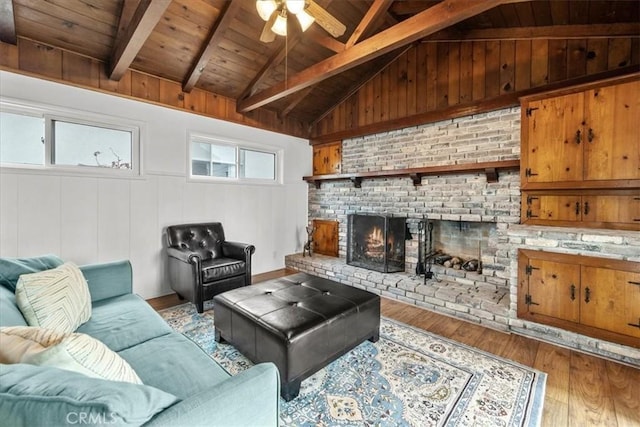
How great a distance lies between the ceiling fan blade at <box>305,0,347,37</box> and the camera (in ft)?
6.97

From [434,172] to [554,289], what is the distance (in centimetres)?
180

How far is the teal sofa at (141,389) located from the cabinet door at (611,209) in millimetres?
3082

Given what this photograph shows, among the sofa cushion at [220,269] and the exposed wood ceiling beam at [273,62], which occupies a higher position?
the exposed wood ceiling beam at [273,62]

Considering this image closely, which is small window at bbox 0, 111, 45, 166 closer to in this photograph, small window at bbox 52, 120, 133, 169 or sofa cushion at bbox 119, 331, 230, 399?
small window at bbox 52, 120, 133, 169

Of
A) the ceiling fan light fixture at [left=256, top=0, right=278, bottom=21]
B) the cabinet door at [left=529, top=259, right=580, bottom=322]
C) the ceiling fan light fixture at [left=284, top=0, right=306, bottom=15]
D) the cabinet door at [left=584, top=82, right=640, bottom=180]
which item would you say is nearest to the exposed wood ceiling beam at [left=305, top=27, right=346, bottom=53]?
the ceiling fan light fixture at [left=256, top=0, right=278, bottom=21]

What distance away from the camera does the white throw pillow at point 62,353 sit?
83 cm

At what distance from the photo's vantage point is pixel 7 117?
2736 millimetres

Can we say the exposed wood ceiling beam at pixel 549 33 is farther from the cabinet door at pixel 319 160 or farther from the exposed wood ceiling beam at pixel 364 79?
the cabinet door at pixel 319 160

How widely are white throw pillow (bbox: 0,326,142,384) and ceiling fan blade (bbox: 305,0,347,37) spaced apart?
237 centimetres

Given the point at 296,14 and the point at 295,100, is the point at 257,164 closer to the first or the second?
the point at 295,100

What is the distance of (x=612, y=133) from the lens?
7.89 ft

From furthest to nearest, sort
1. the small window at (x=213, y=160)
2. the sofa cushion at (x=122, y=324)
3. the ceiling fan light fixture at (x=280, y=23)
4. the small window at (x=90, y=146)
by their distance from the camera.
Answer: the small window at (x=213, y=160) → the small window at (x=90, y=146) → the ceiling fan light fixture at (x=280, y=23) → the sofa cushion at (x=122, y=324)

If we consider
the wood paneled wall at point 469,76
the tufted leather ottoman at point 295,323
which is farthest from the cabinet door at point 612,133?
the tufted leather ottoman at point 295,323

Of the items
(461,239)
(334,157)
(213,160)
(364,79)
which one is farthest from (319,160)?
(461,239)
